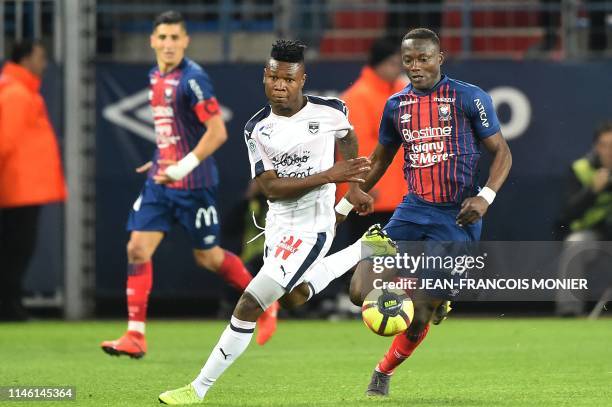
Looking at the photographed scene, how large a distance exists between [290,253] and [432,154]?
99cm

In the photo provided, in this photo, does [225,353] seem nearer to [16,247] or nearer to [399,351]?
[399,351]

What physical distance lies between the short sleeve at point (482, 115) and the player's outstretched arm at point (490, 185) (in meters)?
0.04

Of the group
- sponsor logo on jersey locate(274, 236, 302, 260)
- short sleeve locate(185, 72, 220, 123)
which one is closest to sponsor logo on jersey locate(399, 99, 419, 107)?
sponsor logo on jersey locate(274, 236, 302, 260)

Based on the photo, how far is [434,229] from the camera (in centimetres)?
779

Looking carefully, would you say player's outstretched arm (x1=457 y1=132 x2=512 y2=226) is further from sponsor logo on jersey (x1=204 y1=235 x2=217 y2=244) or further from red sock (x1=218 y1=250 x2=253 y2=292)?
red sock (x1=218 y1=250 x2=253 y2=292)

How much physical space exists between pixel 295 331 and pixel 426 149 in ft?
17.4

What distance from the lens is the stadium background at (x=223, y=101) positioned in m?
14.1

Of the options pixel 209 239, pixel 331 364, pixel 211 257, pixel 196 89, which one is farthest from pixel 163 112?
pixel 331 364

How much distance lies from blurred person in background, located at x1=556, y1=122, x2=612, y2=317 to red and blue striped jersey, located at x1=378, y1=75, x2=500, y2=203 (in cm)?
567

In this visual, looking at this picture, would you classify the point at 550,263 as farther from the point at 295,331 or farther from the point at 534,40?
the point at 534,40

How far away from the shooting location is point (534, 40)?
47.7ft

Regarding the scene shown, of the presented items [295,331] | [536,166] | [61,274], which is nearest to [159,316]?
[61,274]

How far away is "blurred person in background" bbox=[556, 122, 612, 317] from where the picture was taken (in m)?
13.4

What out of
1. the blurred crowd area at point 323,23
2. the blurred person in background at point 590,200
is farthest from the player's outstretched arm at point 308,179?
the blurred crowd area at point 323,23
